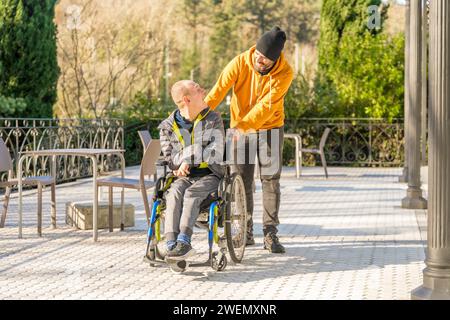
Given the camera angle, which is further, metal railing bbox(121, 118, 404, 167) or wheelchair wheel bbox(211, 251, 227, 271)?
metal railing bbox(121, 118, 404, 167)

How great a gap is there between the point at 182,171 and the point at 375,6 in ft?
52.4

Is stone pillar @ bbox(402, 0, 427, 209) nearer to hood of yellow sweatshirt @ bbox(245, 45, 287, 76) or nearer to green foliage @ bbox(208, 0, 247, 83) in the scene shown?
hood of yellow sweatshirt @ bbox(245, 45, 287, 76)

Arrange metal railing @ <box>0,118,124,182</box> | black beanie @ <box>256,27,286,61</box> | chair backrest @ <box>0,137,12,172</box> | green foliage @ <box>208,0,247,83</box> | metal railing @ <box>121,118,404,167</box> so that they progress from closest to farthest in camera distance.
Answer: black beanie @ <box>256,27,286,61</box>, chair backrest @ <box>0,137,12,172</box>, metal railing @ <box>0,118,124,182</box>, metal railing @ <box>121,118,404,167</box>, green foliage @ <box>208,0,247,83</box>

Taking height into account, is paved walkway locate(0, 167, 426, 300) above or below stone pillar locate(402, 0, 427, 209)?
below

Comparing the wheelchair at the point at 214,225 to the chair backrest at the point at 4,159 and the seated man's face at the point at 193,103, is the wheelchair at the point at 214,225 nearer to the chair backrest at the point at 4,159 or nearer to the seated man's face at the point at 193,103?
the seated man's face at the point at 193,103

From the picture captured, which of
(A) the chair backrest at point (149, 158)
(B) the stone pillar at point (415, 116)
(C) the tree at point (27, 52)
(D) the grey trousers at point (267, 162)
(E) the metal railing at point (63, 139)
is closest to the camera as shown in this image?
(D) the grey trousers at point (267, 162)

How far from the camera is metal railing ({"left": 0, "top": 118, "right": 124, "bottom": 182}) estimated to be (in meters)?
14.1

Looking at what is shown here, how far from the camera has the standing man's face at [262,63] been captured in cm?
741

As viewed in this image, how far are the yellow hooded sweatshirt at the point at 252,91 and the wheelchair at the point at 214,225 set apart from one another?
1.86 ft

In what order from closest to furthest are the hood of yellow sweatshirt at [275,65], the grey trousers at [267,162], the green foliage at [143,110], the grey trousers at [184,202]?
1. the grey trousers at [184,202]
2. the hood of yellow sweatshirt at [275,65]
3. the grey trousers at [267,162]
4. the green foliage at [143,110]

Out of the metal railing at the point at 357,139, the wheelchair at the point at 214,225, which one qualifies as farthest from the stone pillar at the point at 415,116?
the metal railing at the point at 357,139

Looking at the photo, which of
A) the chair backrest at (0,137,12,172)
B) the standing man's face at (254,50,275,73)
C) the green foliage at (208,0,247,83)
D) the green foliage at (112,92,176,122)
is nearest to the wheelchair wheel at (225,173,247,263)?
the standing man's face at (254,50,275,73)

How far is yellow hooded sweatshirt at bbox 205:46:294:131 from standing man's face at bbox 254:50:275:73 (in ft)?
0.26

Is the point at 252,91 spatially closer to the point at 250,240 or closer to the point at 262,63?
the point at 262,63
